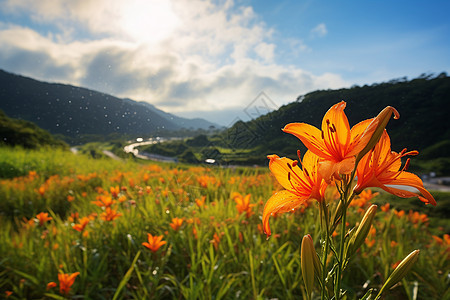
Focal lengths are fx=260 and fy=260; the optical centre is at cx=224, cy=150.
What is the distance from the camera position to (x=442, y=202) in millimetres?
4641

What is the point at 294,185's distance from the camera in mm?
606

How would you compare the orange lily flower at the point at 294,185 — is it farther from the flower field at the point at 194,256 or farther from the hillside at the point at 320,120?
the flower field at the point at 194,256

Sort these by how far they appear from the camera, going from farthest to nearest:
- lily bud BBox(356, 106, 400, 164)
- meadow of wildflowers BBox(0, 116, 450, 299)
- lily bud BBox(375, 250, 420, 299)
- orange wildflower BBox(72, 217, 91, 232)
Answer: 1. orange wildflower BBox(72, 217, 91, 232)
2. meadow of wildflowers BBox(0, 116, 450, 299)
3. lily bud BBox(375, 250, 420, 299)
4. lily bud BBox(356, 106, 400, 164)

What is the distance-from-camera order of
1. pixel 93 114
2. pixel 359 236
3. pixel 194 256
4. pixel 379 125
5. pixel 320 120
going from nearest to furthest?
pixel 379 125, pixel 359 236, pixel 320 120, pixel 194 256, pixel 93 114

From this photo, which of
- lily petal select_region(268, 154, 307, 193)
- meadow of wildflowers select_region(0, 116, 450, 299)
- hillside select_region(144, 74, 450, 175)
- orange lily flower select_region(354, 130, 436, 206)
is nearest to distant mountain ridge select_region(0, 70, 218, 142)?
hillside select_region(144, 74, 450, 175)

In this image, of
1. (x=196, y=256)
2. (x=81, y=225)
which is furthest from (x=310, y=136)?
(x=81, y=225)

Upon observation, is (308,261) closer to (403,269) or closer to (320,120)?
(403,269)

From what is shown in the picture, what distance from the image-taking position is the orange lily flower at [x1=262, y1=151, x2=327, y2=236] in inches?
22.0

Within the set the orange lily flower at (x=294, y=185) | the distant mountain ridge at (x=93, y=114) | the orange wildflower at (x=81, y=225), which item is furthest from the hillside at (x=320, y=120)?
the orange wildflower at (x=81, y=225)

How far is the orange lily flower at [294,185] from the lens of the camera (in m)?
0.56

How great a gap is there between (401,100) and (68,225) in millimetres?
3537

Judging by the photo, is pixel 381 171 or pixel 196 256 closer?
pixel 381 171

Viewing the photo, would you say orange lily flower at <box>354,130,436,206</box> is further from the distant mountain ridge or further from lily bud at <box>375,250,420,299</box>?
the distant mountain ridge

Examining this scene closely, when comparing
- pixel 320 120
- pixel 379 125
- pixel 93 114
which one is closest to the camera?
pixel 379 125
